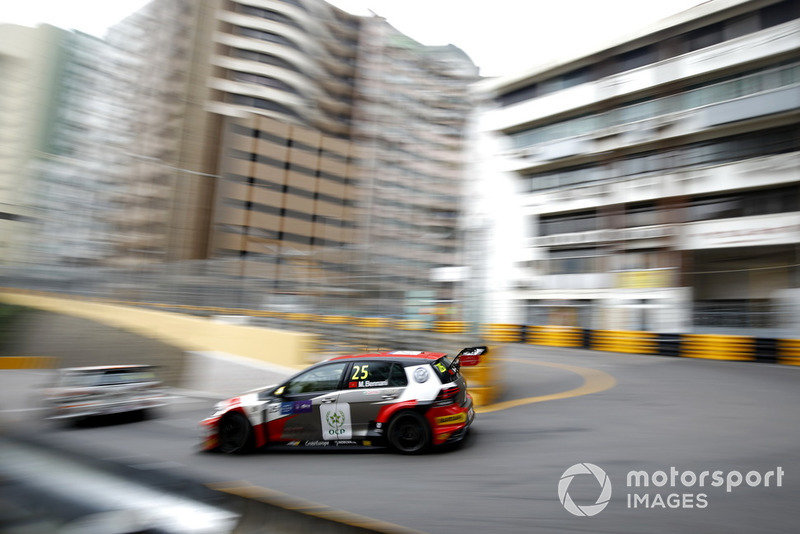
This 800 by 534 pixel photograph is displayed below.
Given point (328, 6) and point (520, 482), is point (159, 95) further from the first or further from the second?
point (520, 482)

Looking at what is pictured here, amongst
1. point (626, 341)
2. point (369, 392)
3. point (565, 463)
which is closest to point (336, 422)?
point (369, 392)

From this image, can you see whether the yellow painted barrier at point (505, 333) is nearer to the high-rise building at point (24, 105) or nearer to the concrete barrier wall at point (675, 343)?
the concrete barrier wall at point (675, 343)

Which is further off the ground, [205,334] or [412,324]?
[412,324]

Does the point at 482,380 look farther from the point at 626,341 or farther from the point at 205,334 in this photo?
the point at 626,341

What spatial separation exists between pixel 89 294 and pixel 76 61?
13.3 metres

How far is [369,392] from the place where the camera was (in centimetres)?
727

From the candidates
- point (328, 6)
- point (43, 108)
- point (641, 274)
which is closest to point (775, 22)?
point (641, 274)

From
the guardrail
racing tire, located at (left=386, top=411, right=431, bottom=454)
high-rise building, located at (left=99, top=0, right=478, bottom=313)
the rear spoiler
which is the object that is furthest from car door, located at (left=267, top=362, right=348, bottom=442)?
high-rise building, located at (left=99, top=0, right=478, bottom=313)

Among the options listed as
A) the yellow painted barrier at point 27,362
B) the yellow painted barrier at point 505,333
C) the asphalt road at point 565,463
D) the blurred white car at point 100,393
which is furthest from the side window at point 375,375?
the yellow painted barrier at point 27,362

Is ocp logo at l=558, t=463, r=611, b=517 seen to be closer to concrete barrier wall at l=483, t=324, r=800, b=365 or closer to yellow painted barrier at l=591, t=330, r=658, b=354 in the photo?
concrete barrier wall at l=483, t=324, r=800, b=365

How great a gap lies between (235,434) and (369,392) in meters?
1.97

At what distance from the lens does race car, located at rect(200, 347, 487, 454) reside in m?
7.02

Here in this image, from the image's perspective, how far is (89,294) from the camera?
28984mm

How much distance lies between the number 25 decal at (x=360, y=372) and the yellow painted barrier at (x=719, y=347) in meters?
14.4
